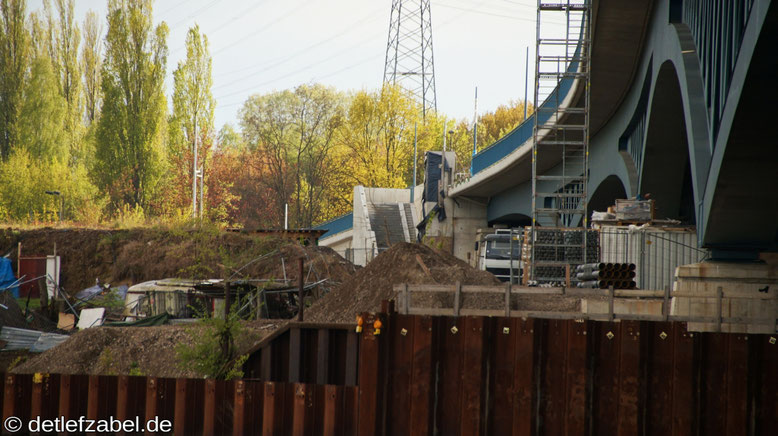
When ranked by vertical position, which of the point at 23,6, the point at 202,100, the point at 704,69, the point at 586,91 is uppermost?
the point at 23,6

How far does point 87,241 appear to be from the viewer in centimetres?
4100

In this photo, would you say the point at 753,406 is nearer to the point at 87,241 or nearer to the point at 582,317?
the point at 582,317

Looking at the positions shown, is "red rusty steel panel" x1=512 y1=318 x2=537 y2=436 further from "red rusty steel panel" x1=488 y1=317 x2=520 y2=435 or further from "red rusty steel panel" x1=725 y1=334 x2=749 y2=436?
"red rusty steel panel" x1=725 y1=334 x2=749 y2=436

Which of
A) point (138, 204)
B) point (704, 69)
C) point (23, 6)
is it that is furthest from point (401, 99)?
point (704, 69)

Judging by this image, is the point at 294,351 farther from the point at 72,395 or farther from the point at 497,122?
the point at 497,122

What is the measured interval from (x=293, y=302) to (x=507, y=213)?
75.5ft

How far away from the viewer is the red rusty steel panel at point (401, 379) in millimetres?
11164

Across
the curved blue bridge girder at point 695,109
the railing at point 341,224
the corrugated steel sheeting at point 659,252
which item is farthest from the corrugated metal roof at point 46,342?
the railing at point 341,224

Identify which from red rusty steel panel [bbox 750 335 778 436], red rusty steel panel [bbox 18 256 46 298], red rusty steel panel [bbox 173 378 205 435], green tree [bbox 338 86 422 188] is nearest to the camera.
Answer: red rusty steel panel [bbox 750 335 778 436]

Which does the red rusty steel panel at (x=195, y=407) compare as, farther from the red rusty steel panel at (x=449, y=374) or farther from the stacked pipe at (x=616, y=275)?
the stacked pipe at (x=616, y=275)

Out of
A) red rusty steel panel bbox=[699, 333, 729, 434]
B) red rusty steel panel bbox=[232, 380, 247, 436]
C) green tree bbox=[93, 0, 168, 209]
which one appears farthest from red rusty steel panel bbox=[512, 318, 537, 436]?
green tree bbox=[93, 0, 168, 209]

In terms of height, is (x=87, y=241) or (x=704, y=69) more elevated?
(x=704, y=69)

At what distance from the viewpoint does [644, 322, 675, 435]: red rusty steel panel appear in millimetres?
10852

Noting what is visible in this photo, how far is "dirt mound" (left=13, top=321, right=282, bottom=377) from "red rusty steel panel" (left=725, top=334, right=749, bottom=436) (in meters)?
9.52
